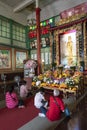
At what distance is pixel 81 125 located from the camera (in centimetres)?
289

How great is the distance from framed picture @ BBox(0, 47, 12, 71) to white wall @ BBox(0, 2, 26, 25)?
201 cm

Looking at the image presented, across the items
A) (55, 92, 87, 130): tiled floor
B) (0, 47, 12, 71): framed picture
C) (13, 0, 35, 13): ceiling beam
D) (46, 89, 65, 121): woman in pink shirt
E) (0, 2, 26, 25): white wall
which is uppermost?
(13, 0, 35, 13): ceiling beam

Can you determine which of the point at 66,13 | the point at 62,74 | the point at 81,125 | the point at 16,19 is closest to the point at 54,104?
the point at 81,125

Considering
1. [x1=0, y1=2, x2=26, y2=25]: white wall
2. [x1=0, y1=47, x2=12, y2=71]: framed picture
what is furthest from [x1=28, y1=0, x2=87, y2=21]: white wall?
[x1=0, y1=47, x2=12, y2=71]: framed picture

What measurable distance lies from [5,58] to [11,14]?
2718 mm

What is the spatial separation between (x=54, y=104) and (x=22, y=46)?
6732 millimetres

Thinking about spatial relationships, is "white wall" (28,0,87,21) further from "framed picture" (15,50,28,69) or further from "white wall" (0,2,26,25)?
"framed picture" (15,50,28,69)

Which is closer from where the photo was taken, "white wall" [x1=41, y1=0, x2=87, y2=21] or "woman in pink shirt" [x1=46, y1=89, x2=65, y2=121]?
"woman in pink shirt" [x1=46, y1=89, x2=65, y2=121]

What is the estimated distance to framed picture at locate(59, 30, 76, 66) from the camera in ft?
22.7

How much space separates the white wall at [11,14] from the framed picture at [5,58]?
2007mm

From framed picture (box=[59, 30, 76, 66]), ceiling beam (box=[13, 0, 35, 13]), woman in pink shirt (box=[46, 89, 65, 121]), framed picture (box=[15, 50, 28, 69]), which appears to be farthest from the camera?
framed picture (box=[15, 50, 28, 69])

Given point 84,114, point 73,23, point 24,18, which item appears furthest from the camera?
point 24,18

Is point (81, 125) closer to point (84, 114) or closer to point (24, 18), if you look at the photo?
point (84, 114)

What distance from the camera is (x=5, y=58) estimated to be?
7.88 meters
